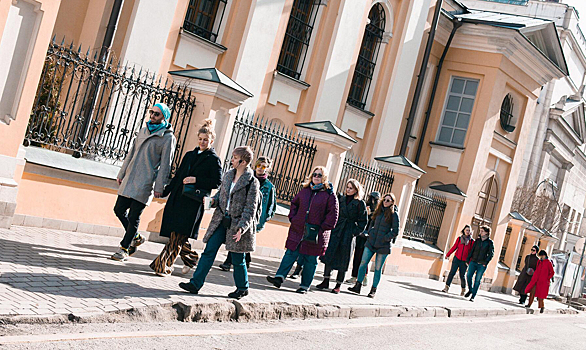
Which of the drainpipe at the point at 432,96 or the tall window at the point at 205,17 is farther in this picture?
the drainpipe at the point at 432,96

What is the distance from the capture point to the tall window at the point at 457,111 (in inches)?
918

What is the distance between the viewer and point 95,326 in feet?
18.2

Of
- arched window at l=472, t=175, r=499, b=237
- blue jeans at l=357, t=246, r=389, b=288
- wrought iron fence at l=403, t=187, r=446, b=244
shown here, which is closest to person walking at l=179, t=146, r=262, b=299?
blue jeans at l=357, t=246, r=389, b=288

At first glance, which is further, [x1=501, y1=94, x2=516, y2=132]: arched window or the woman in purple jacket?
[x1=501, y1=94, x2=516, y2=132]: arched window

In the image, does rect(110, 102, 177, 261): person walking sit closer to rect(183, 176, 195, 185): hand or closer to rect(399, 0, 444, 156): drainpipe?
rect(183, 176, 195, 185): hand

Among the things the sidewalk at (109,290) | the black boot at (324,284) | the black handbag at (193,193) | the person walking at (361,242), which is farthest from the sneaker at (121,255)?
the person walking at (361,242)

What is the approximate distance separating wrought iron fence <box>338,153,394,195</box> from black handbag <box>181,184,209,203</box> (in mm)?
8055

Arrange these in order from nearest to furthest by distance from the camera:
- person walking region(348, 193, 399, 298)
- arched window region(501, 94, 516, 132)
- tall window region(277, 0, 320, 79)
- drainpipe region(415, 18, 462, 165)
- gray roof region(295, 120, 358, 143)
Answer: person walking region(348, 193, 399, 298) → gray roof region(295, 120, 358, 143) → tall window region(277, 0, 320, 79) → drainpipe region(415, 18, 462, 165) → arched window region(501, 94, 516, 132)

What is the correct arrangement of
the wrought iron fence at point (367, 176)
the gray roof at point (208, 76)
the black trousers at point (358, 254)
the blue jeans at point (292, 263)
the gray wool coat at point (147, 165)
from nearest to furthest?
the gray wool coat at point (147, 165) → the blue jeans at point (292, 263) → the gray roof at point (208, 76) → the black trousers at point (358, 254) → the wrought iron fence at point (367, 176)

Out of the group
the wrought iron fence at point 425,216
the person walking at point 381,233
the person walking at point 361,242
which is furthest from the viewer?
the wrought iron fence at point 425,216

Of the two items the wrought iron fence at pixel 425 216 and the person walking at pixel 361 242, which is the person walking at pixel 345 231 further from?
the wrought iron fence at pixel 425 216

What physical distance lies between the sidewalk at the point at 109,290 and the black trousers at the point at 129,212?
42cm

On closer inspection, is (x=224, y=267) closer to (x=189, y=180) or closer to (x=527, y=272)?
(x=189, y=180)

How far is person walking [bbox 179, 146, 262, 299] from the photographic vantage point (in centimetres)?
740
